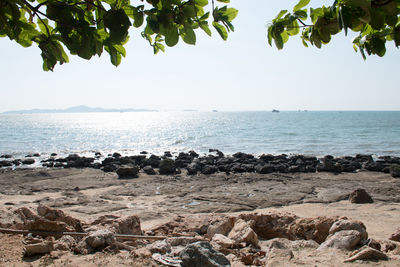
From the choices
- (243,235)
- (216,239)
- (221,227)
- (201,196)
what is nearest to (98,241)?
(216,239)

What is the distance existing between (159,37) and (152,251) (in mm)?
2310

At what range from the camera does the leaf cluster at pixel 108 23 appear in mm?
1734

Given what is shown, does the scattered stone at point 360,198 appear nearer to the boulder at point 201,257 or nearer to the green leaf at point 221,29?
the boulder at point 201,257

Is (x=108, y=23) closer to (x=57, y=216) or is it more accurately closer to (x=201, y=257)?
(x=201, y=257)

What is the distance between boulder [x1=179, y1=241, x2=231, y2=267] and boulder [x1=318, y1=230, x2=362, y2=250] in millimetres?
1291

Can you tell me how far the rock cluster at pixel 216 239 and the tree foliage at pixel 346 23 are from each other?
216cm

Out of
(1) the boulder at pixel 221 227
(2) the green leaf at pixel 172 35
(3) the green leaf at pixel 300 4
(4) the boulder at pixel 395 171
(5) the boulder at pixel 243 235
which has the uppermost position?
(3) the green leaf at pixel 300 4

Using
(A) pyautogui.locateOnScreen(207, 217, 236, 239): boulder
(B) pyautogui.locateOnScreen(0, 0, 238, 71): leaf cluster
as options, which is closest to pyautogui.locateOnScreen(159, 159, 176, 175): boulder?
(A) pyautogui.locateOnScreen(207, 217, 236, 239): boulder

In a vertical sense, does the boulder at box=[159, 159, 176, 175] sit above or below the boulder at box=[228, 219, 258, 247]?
below

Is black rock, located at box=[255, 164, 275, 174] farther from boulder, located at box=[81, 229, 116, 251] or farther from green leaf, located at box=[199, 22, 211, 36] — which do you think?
green leaf, located at box=[199, 22, 211, 36]

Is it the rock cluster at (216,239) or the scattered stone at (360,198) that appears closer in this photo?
the rock cluster at (216,239)

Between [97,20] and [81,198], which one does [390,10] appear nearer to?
[97,20]

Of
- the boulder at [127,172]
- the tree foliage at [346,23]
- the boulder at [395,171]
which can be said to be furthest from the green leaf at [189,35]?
the boulder at [395,171]

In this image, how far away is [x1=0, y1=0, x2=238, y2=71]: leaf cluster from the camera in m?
1.73
